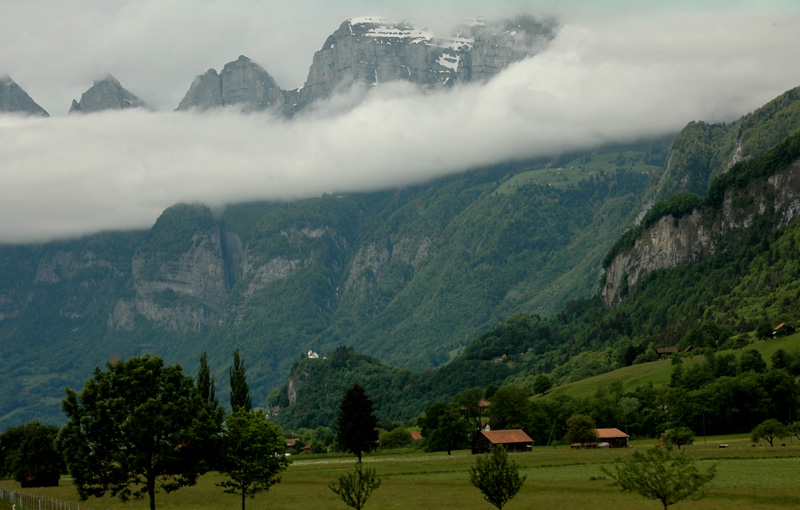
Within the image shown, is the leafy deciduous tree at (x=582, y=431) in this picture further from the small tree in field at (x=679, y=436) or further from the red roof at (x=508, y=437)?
the small tree in field at (x=679, y=436)

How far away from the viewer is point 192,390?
278ft

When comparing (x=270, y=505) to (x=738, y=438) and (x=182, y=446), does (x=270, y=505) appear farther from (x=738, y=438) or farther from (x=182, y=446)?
(x=738, y=438)

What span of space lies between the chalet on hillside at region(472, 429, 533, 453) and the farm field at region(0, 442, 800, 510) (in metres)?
34.2

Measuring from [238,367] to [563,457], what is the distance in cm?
5504

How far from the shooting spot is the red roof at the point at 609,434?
17388cm

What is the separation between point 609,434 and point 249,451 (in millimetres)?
103934

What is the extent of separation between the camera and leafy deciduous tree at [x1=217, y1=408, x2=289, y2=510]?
278 feet

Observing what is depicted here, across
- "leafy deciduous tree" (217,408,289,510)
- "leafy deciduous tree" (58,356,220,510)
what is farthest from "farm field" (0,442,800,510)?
"leafy deciduous tree" (217,408,289,510)

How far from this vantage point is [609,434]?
573 ft

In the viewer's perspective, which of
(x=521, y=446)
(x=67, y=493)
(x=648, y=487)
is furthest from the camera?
(x=521, y=446)

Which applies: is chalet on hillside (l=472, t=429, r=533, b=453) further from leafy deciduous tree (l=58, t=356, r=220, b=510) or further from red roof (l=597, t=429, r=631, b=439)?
leafy deciduous tree (l=58, t=356, r=220, b=510)

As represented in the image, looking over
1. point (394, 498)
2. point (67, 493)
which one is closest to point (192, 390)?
point (394, 498)

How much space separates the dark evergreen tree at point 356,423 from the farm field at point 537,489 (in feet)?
39.6

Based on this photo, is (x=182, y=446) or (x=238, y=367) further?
(x=238, y=367)
